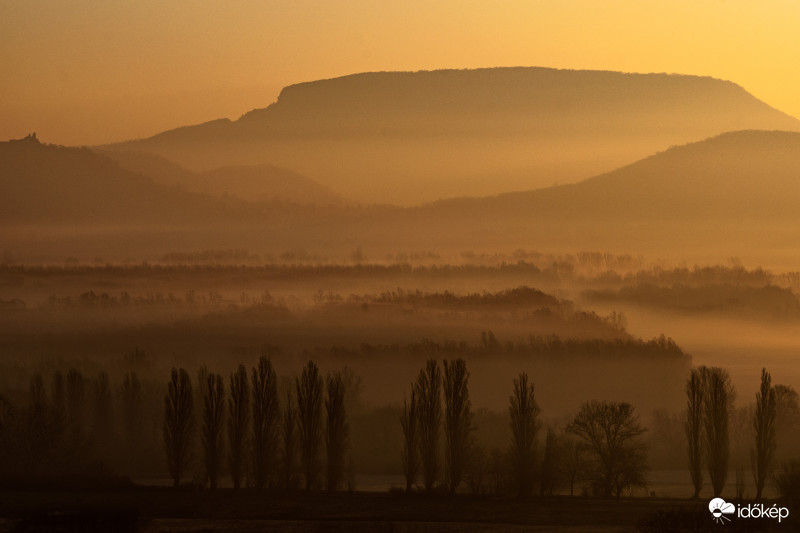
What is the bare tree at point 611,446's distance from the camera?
117062mm

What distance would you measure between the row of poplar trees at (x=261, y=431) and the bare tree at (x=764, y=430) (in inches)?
1295

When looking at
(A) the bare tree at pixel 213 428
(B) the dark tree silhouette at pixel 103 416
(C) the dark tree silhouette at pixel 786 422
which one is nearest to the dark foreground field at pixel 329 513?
(A) the bare tree at pixel 213 428

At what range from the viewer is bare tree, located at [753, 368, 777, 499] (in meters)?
118

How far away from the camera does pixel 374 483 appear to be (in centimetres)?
14725

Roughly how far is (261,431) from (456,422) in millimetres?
16115

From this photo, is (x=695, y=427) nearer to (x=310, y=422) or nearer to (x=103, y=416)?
(x=310, y=422)

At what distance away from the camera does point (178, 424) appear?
12525 centimetres

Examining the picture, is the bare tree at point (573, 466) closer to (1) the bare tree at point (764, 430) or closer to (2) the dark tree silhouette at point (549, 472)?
(2) the dark tree silhouette at point (549, 472)

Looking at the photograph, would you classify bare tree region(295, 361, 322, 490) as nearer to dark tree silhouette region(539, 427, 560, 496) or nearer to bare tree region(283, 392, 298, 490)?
bare tree region(283, 392, 298, 490)

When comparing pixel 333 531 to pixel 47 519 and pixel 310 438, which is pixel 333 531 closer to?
pixel 47 519

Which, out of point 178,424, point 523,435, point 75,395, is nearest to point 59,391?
point 75,395

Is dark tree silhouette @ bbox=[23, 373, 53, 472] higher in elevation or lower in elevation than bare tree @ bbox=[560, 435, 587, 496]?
higher

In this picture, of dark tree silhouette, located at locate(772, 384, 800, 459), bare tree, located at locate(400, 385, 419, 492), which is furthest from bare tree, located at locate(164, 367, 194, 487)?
dark tree silhouette, located at locate(772, 384, 800, 459)

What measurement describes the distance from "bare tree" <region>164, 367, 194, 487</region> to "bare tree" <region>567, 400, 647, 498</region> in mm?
32428
